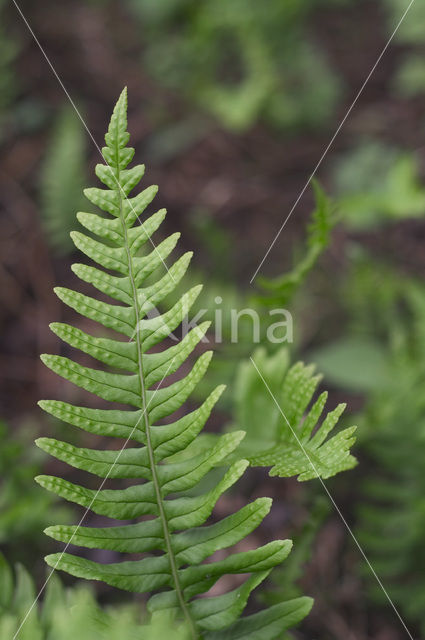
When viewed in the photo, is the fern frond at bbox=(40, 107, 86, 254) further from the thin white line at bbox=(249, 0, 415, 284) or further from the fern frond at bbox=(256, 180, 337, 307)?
the fern frond at bbox=(256, 180, 337, 307)

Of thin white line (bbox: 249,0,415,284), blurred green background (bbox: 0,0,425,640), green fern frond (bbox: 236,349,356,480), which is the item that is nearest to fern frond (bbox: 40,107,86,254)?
blurred green background (bbox: 0,0,425,640)

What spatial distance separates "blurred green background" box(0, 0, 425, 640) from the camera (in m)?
2.08

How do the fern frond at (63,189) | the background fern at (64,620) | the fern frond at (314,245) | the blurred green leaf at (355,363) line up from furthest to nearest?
the fern frond at (63,189) < the blurred green leaf at (355,363) < the fern frond at (314,245) < the background fern at (64,620)

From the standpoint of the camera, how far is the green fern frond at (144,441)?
46.3 inches

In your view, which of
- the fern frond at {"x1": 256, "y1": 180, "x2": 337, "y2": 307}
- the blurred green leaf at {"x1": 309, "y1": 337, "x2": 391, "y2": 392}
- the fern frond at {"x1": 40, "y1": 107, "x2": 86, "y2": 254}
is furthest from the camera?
the fern frond at {"x1": 40, "y1": 107, "x2": 86, "y2": 254}

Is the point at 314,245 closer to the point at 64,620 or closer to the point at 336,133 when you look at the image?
the point at 64,620

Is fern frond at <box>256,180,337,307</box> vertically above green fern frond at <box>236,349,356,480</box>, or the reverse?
fern frond at <box>256,180,337,307</box>

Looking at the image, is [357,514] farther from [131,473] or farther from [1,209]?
[1,209]

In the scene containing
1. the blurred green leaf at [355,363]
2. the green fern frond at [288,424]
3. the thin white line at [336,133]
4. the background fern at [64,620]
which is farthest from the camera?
the thin white line at [336,133]

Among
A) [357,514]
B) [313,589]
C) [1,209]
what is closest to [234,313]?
[357,514]

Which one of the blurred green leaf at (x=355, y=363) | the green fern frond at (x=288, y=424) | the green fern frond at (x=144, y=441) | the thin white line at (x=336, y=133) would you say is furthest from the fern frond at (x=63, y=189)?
the green fern frond at (x=144, y=441)

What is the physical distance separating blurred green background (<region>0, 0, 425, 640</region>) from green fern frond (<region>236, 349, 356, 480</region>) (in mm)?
406

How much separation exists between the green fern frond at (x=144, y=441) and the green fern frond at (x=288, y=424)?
11cm

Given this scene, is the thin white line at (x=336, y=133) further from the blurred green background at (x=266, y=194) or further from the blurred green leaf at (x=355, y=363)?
the blurred green leaf at (x=355, y=363)
